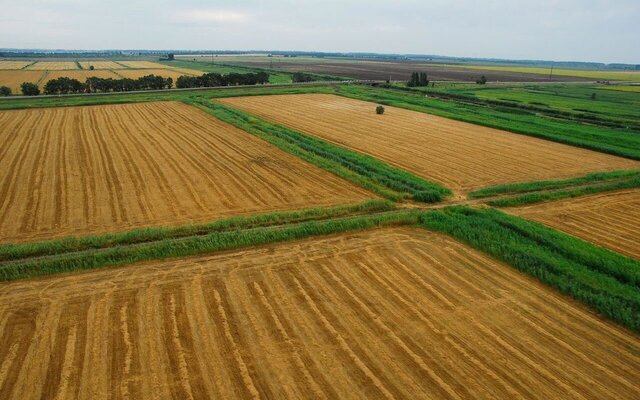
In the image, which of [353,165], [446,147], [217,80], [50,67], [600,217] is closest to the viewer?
[600,217]

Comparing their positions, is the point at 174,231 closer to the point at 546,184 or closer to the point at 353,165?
the point at 353,165

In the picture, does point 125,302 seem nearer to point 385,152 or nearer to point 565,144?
point 385,152

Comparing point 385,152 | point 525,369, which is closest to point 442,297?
point 525,369

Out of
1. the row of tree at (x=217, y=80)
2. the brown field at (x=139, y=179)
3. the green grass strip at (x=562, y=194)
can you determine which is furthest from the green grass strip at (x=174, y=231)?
the row of tree at (x=217, y=80)

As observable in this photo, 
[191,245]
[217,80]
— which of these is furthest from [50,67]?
[191,245]

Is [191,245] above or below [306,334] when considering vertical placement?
above

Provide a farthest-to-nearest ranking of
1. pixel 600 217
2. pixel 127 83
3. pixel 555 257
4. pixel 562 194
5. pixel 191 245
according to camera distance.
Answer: pixel 127 83, pixel 562 194, pixel 600 217, pixel 191 245, pixel 555 257
